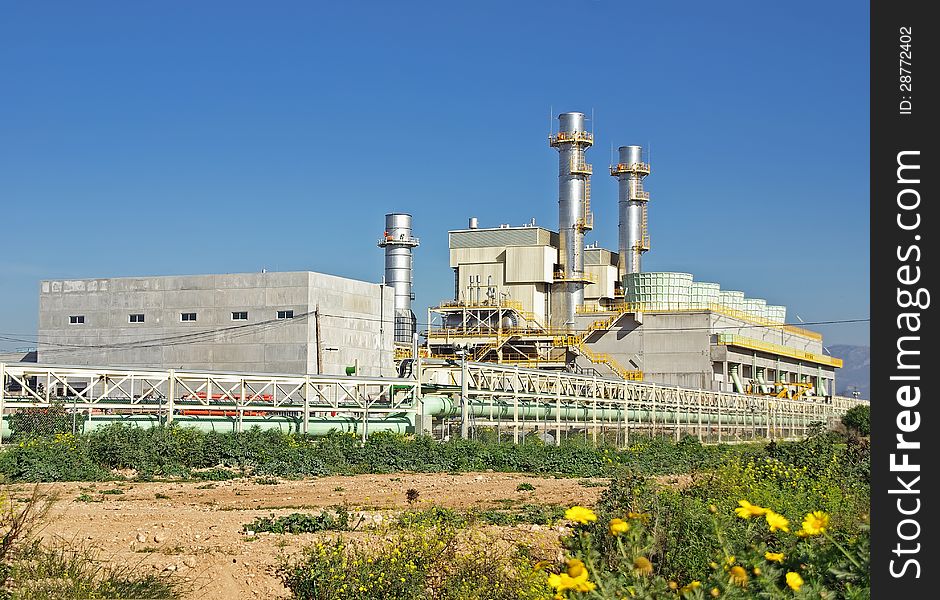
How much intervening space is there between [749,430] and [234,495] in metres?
56.5

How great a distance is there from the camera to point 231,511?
17.0 metres

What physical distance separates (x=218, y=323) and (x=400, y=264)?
20.2 meters

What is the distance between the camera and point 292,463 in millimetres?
25734

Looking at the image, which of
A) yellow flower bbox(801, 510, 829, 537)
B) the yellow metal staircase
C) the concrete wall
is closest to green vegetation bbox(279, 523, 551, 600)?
yellow flower bbox(801, 510, 829, 537)

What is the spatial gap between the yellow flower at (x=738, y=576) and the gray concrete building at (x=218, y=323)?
55074 mm

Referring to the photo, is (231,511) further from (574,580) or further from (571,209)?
(571,209)

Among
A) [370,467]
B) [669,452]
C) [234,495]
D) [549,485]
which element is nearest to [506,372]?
[669,452]

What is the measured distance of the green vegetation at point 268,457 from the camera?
23531 mm

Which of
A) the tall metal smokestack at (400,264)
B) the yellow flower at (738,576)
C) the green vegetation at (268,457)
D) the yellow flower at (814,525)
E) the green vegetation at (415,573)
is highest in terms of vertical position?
the tall metal smokestack at (400,264)

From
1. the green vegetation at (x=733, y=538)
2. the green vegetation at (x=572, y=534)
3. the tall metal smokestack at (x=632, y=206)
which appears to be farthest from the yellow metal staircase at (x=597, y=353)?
the green vegetation at (x=733, y=538)

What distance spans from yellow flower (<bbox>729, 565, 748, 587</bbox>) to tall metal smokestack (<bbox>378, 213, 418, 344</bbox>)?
74420mm

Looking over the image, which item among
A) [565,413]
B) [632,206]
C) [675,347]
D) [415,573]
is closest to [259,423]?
[565,413]
